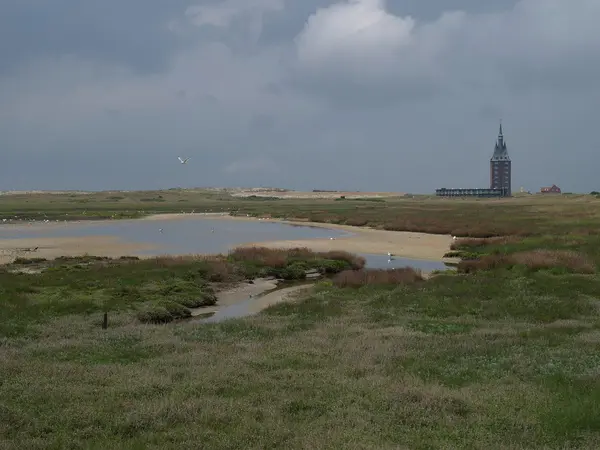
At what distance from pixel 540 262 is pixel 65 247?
46.4m

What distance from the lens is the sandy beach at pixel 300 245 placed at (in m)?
55.0

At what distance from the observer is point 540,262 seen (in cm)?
3506

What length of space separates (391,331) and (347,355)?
13.0 feet

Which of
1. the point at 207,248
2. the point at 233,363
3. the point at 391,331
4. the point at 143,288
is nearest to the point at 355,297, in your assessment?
the point at 391,331

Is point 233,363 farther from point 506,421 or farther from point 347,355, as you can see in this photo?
point 506,421

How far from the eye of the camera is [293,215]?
421ft

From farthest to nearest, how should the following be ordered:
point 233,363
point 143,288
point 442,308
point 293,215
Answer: point 293,215 < point 143,288 < point 442,308 < point 233,363

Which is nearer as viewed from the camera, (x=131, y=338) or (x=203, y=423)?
(x=203, y=423)

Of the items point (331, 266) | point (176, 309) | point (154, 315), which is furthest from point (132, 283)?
point (331, 266)

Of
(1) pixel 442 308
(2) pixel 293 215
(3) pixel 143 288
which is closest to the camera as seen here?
(1) pixel 442 308

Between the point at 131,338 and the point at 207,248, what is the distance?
4276 cm

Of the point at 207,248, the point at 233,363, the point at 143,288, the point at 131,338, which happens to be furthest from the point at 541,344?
the point at 207,248

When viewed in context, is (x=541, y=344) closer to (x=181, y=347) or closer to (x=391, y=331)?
(x=391, y=331)

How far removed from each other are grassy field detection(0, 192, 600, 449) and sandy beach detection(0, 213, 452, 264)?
87.7ft
